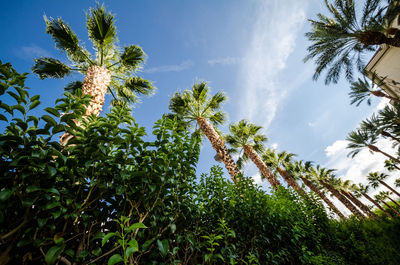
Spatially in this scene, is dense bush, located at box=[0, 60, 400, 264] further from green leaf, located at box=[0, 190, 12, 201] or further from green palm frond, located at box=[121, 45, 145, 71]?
green palm frond, located at box=[121, 45, 145, 71]

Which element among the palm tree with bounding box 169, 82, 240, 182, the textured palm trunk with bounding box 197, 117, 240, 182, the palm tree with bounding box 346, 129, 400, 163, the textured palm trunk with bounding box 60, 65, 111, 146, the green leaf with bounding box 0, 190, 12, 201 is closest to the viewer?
the green leaf with bounding box 0, 190, 12, 201

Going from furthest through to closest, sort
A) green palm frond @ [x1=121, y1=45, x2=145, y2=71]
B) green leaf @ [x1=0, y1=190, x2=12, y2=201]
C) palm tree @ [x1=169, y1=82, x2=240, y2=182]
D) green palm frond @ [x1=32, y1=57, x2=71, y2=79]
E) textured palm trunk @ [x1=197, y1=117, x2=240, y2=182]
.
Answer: palm tree @ [x1=169, y1=82, x2=240, y2=182]
textured palm trunk @ [x1=197, y1=117, x2=240, y2=182]
green palm frond @ [x1=121, y1=45, x2=145, y2=71]
green palm frond @ [x1=32, y1=57, x2=71, y2=79]
green leaf @ [x1=0, y1=190, x2=12, y2=201]

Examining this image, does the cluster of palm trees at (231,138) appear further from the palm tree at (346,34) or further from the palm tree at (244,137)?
the palm tree at (346,34)

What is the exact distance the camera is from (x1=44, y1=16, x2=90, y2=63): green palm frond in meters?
4.62

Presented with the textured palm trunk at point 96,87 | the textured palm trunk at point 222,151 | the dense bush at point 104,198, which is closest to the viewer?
the dense bush at point 104,198

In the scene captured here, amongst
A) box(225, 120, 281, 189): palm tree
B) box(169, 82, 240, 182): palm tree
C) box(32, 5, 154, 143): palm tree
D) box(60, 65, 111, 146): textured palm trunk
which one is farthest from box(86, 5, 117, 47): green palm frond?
box(225, 120, 281, 189): palm tree

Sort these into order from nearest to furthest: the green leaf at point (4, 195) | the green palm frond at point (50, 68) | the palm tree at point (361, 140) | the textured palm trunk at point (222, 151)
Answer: the green leaf at point (4, 195) < the green palm frond at point (50, 68) < the textured palm trunk at point (222, 151) < the palm tree at point (361, 140)

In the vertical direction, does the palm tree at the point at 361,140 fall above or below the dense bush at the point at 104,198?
above

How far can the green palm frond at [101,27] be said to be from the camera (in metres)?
4.81

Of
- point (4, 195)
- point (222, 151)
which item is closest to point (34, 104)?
point (4, 195)

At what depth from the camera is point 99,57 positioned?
18.1ft

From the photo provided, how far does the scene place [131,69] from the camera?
6176mm

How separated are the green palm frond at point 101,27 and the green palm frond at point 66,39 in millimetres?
534

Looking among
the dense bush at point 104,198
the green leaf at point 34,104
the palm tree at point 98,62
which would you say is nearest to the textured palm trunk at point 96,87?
the palm tree at point 98,62
